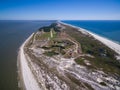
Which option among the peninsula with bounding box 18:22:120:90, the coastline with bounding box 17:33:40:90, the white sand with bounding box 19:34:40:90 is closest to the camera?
the white sand with bounding box 19:34:40:90

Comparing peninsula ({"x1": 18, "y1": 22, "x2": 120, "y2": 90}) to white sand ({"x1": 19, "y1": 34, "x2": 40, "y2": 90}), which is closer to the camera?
white sand ({"x1": 19, "y1": 34, "x2": 40, "y2": 90})

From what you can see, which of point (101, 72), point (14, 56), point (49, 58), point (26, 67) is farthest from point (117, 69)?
point (14, 56)

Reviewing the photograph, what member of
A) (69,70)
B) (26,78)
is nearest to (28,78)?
(26,78)

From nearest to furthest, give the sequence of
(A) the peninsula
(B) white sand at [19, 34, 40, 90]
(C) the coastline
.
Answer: (B) white sand at [19, 34, 40, 90], (C) the coastline, (A) the peninsula

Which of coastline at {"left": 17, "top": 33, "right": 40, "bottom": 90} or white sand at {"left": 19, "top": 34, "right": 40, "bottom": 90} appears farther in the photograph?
coastline at {"left": 17, "top": 33, "right": 40, "bottom": 90}

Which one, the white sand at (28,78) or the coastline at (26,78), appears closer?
the white sand at (28,78)

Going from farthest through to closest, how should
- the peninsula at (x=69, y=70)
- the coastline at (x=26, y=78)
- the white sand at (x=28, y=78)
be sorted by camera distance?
the peninsula at (x=69, y=70) → the coastline at (x=26, y=78) → the white sand at (x=28, y=78)

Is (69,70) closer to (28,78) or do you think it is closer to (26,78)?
(28,78)

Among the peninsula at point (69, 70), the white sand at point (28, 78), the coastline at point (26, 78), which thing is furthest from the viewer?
the peninsula at point (69, 70)

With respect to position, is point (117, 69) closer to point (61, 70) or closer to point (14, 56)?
point (61, 70)

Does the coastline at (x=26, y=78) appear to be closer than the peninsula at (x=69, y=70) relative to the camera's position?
Yes

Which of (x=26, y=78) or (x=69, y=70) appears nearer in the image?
(x=26, y=78)
